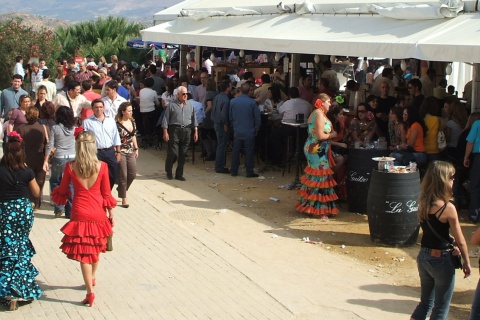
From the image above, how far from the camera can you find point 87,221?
299 inches

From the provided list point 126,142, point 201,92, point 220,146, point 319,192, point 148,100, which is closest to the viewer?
point 319,192

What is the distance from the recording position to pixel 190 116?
46.7 ft

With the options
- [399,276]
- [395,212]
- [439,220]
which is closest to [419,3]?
[395,212]

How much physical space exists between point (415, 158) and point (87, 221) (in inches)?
226

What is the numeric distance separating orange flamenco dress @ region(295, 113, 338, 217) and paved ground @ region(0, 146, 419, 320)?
0.86 metres

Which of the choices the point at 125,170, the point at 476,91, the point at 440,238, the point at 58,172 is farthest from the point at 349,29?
the point at 440,238

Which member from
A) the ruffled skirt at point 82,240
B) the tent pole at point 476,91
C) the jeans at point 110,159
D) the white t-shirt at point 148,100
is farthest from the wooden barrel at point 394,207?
the white t-shirt at point 148,100

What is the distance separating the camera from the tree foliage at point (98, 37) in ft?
111

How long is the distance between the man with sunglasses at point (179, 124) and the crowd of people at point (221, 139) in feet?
0.06

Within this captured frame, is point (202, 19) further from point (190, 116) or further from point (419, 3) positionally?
point (419, 3)

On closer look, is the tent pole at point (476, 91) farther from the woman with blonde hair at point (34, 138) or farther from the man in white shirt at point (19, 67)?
the man in white shirt at point (19, 67)

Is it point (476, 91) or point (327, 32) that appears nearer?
point (476, 91)

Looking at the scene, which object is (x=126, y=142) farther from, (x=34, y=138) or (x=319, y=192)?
(x=319, y=192)

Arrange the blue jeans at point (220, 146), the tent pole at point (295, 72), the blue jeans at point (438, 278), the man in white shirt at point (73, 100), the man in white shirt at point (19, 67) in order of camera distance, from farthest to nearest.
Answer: the man in white shirt at point (19, 67) → the tent pole at point (295, 72) → the blue jeans at point (220, 146) → the man in white shirt at point (73, 100) → the blue jeans at point (438, 278)
